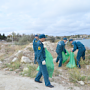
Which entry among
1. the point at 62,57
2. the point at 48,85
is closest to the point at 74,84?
the point at 48,85

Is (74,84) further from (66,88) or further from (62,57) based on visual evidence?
(62,57)

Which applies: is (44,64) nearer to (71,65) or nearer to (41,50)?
(41,50)

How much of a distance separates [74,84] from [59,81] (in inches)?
21.6

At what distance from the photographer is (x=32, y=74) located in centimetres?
411

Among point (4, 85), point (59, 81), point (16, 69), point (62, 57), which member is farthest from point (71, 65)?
point (4, 85)

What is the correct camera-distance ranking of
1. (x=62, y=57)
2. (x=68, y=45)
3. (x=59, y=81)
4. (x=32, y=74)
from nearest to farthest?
(x=59, y=81) → (x=32, y=74) → (x=62, y=57) → (x=68, y=45)

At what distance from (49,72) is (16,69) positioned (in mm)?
2181

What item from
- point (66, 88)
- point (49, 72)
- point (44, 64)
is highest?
point (44, 64)

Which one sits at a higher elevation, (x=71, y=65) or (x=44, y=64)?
(x=44, y=64)

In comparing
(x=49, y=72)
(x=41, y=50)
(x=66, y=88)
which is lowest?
(x=66, y=88)

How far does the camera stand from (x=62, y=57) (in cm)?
544

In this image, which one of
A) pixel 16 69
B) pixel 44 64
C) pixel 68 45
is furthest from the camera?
pixel 68 45

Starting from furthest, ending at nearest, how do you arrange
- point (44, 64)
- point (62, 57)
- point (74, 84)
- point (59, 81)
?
point (62, 57) → point (59, 81) → point (74, 84) → point (44, 64)

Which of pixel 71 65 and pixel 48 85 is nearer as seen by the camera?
pixel 48 85
